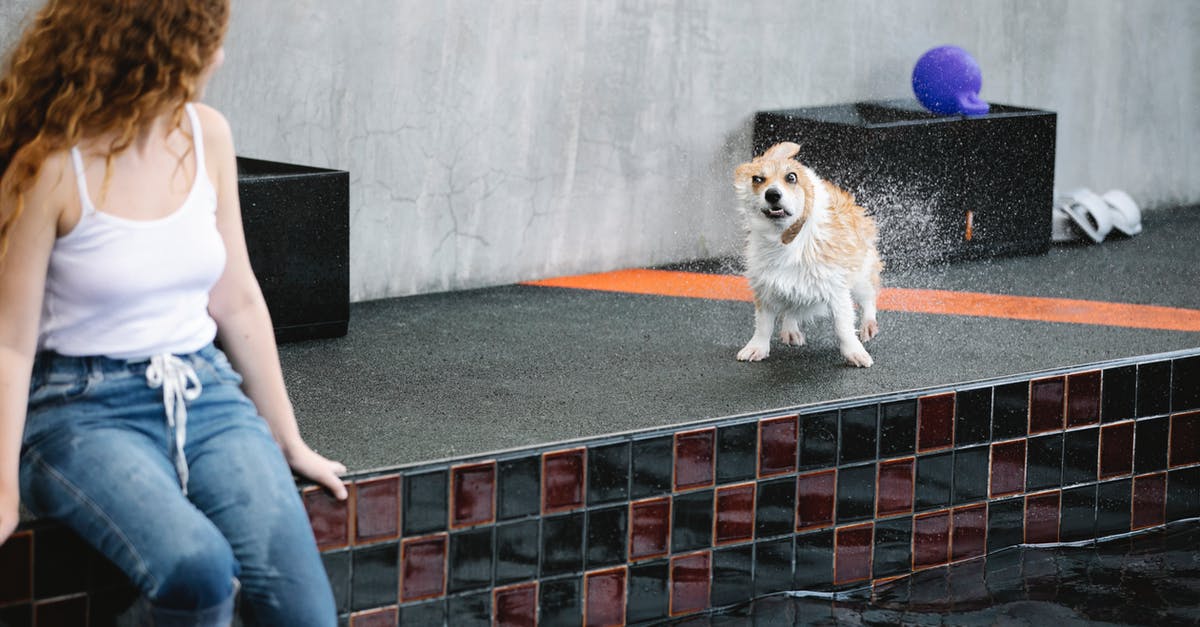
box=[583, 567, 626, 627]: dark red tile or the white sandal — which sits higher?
the white sandal

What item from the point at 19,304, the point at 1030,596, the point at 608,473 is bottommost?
the point at 1030,596

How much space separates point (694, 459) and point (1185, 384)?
50.5 inches

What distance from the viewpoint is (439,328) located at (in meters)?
3.71

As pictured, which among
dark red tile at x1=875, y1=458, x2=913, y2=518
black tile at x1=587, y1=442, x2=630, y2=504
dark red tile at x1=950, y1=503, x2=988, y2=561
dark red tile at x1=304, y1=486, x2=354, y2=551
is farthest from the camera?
dark red tile at x1=950, y1=503, x2=988, y2=561

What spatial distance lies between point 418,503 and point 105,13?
0.87 m

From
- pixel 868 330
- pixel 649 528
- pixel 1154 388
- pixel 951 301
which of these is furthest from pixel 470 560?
pixel 951 301

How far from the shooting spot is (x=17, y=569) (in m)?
1.98

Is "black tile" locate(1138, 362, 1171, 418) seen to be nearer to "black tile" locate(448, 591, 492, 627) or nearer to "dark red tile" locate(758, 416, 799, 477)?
"dark red tile" locate(758, 416, 799, 477)

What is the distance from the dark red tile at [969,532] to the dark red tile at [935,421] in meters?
0.16

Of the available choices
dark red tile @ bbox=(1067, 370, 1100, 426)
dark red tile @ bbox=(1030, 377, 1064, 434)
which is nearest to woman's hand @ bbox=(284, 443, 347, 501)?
dark red tile @ bbox=(1030, 377, 1064, 434)

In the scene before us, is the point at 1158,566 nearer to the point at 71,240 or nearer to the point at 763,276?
the point at 763,276

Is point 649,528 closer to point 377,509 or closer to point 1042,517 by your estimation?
point 377,509

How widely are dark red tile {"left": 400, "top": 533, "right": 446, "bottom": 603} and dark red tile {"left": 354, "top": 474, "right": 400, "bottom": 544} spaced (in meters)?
0.04

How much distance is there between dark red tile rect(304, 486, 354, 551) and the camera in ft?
7.25
